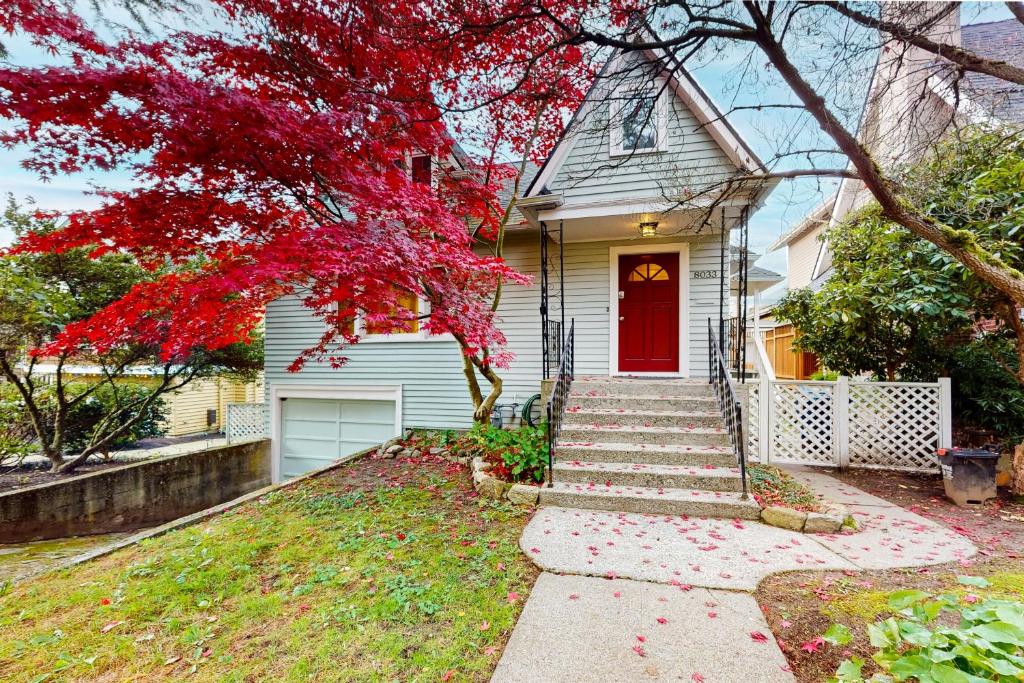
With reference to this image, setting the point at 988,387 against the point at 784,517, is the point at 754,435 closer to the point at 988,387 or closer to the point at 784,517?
the point at 784,517

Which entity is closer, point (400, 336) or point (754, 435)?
point (754, 435)

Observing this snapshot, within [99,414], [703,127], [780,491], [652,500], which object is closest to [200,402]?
[99,414]

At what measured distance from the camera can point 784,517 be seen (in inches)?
154

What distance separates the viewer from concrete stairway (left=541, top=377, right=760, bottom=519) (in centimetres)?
433

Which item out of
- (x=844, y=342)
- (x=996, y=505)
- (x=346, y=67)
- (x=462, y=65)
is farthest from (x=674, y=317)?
(x=346, y=67)

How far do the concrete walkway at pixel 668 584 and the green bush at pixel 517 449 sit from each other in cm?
65

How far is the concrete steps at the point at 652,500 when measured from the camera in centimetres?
415

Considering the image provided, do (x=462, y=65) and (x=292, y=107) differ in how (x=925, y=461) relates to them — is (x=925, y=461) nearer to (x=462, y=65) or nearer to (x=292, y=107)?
(x=462, y=65)

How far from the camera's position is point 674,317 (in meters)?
7.14

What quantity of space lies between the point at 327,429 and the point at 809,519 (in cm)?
813

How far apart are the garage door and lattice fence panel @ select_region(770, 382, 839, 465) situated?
258 inches

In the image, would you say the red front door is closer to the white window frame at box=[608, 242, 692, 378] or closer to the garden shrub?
the white window frame at box=[608, 242, 692, 378]

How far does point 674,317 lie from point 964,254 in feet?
12.6

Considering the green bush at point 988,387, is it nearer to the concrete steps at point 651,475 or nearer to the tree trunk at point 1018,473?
the tree trunk at point 1018,473
